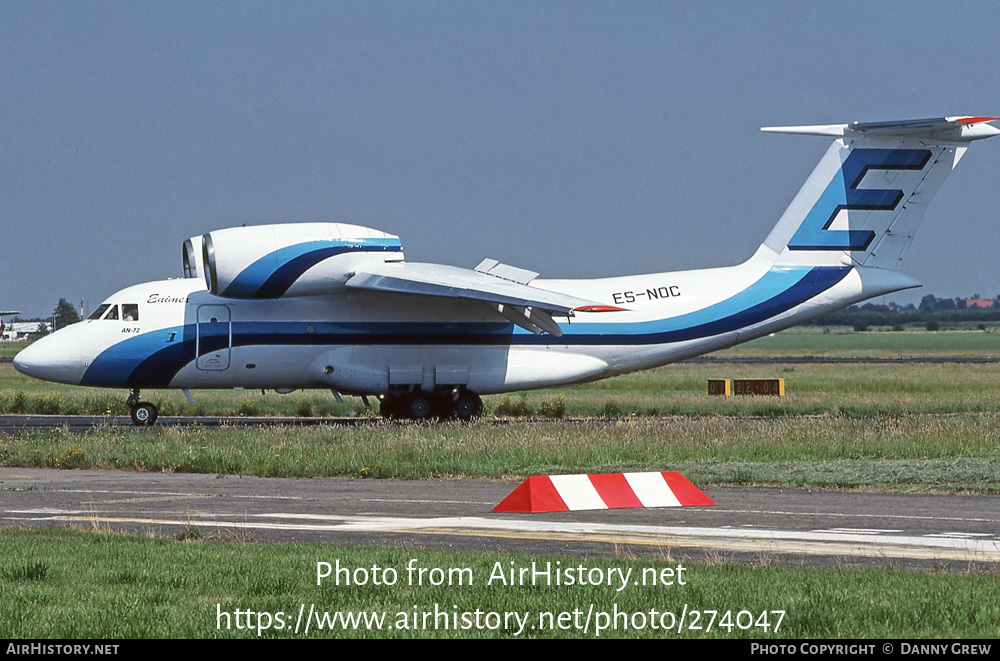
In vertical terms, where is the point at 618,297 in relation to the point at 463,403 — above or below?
above

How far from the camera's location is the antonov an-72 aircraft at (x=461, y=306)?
31828mm

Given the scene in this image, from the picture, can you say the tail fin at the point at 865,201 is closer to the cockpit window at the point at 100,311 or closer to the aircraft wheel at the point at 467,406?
the aircraft wheel at the point at 467,406

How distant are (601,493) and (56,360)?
2043 cm

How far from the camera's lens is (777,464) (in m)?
21.1

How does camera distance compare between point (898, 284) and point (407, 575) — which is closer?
point (407, 575)

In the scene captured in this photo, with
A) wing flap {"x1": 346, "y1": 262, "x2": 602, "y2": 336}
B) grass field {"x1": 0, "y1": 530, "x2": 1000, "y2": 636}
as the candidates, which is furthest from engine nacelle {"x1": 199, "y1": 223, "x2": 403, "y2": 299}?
grass field {"x1": 0, "y1": 530, "x2": 1000, "y2": 636}

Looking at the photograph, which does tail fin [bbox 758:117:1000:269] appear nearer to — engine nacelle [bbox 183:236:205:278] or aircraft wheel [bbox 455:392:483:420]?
aircraft wheel [bbox 455:392:483:420]

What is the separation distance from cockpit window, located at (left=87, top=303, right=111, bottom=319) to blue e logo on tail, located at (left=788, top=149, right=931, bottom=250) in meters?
17.9

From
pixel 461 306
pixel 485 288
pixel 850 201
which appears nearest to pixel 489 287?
pixel 485 288

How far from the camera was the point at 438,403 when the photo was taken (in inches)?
1347

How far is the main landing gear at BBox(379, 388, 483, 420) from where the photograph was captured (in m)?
34.0
